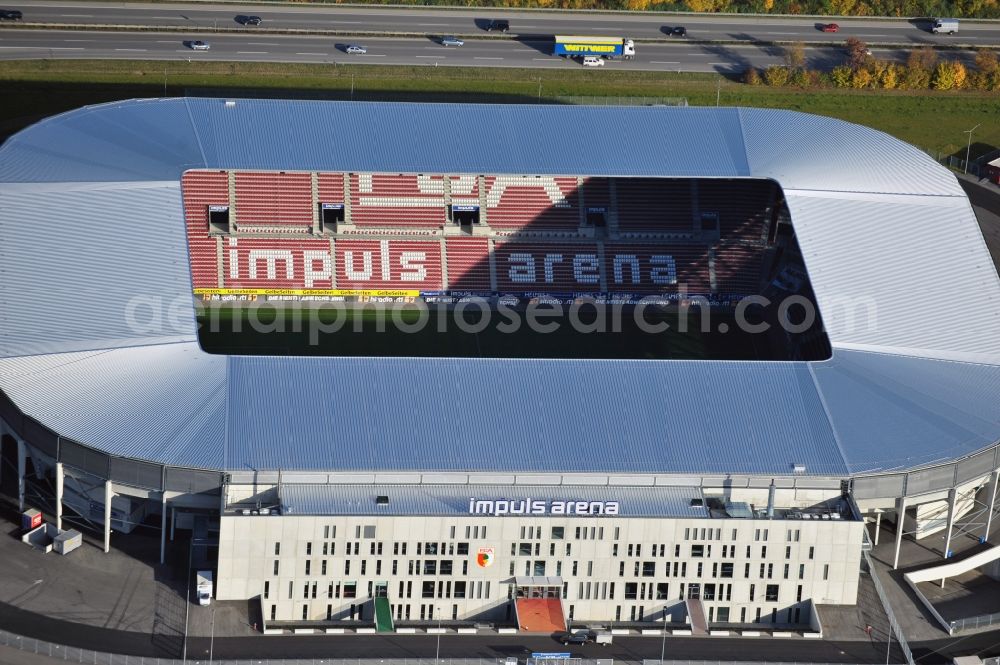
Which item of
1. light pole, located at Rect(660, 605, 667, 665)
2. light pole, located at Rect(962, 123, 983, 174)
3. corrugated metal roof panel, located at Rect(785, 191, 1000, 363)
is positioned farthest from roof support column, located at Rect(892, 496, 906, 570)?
light pole, located at Rect(962, 123, 983, 174)

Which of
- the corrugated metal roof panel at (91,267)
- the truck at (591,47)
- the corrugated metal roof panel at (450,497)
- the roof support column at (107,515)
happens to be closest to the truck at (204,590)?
the corrugated metal roof panel at (450,497)

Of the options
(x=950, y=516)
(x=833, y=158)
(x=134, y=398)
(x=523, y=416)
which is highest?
(x=833, y=158)

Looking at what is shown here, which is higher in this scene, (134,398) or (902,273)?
(902,273)

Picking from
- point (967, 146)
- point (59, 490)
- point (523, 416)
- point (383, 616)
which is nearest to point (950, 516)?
point (523, 416)

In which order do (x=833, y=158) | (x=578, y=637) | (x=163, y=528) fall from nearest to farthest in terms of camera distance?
(x=578, y=637) < (x=163, y=528) < (x=833, y=158)

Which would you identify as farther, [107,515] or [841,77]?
[841,77]

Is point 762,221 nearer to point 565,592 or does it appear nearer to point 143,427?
point 565,592

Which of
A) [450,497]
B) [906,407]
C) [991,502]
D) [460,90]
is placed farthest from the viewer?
[460,90]

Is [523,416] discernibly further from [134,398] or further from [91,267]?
[91,267]
